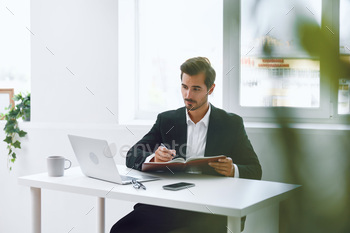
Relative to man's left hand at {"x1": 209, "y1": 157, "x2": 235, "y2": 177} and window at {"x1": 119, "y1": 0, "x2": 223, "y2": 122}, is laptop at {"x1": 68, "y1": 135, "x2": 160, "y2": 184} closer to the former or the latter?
man's left hand at {"x1": 209, "y1": 157, "x2": 235, "y2": 177}

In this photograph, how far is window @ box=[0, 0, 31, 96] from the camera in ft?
9.80

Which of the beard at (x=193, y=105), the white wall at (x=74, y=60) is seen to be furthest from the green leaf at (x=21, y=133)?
the beard at (x=193, y=105)

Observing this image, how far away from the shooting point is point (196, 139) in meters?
2.02

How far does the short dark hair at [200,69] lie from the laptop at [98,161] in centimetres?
62

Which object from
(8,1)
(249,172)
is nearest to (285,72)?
(249,172)

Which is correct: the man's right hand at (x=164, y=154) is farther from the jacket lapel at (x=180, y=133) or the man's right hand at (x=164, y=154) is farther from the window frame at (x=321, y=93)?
the window frame at (x=321, y=93)

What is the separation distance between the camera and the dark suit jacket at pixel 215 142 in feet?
6.25

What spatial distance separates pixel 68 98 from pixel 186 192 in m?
1.56

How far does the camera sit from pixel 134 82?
9.11 ft

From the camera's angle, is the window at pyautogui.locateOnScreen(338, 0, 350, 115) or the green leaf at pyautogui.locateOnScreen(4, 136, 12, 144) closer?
the window at pyautogui.locateOnScreen(338, 0, 350, 115)

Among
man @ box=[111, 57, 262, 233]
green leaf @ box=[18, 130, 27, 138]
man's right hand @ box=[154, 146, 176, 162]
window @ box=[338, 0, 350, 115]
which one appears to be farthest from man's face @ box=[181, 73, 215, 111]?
window @ box=[338, 0, 350, 115]

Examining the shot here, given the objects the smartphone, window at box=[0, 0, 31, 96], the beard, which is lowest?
the smartphone

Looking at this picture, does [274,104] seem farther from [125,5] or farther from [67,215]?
[67,215]

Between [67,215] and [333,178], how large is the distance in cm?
281
